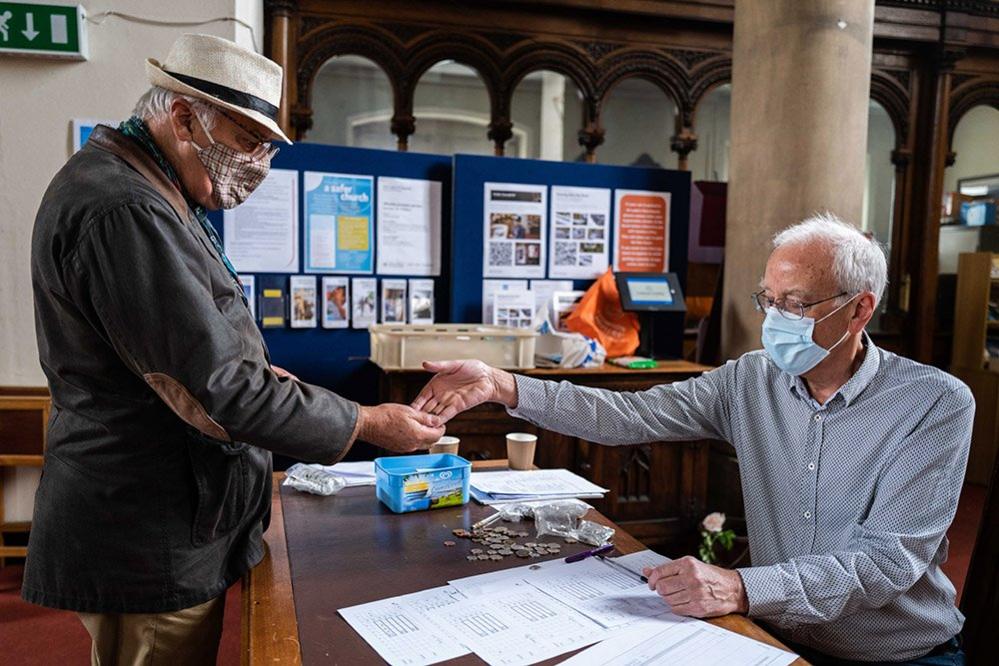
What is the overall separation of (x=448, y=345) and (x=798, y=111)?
6.37ft

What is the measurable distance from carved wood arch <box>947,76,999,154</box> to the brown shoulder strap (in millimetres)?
6086

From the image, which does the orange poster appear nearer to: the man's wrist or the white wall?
the white wall

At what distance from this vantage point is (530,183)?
4055 mm

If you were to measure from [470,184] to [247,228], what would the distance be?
3.53 ft

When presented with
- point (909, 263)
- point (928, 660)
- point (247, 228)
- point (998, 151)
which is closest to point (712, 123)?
point (998, 151)

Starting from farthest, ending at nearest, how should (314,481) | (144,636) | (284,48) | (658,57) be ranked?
(658,57) < (284,48) < (314,481) < (144,636)

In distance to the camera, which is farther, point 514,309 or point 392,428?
point 514,309

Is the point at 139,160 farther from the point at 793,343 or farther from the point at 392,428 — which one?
the point at 793,343

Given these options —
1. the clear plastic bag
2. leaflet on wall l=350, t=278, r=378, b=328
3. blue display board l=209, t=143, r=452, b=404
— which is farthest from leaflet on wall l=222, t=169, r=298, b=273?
the clear plastic bag

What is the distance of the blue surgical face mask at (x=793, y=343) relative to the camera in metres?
1.71

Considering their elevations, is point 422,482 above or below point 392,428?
below

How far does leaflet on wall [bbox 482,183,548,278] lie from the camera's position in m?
3.98

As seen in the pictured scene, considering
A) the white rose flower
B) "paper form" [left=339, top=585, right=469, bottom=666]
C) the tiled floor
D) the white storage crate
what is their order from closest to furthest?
"paper form" [left=339, top=585, right=469, bottom=666]
the tiled floor
the white storage crate
the white rose flower

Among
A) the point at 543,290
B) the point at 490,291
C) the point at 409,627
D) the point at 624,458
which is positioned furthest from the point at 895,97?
the point at 409,627
